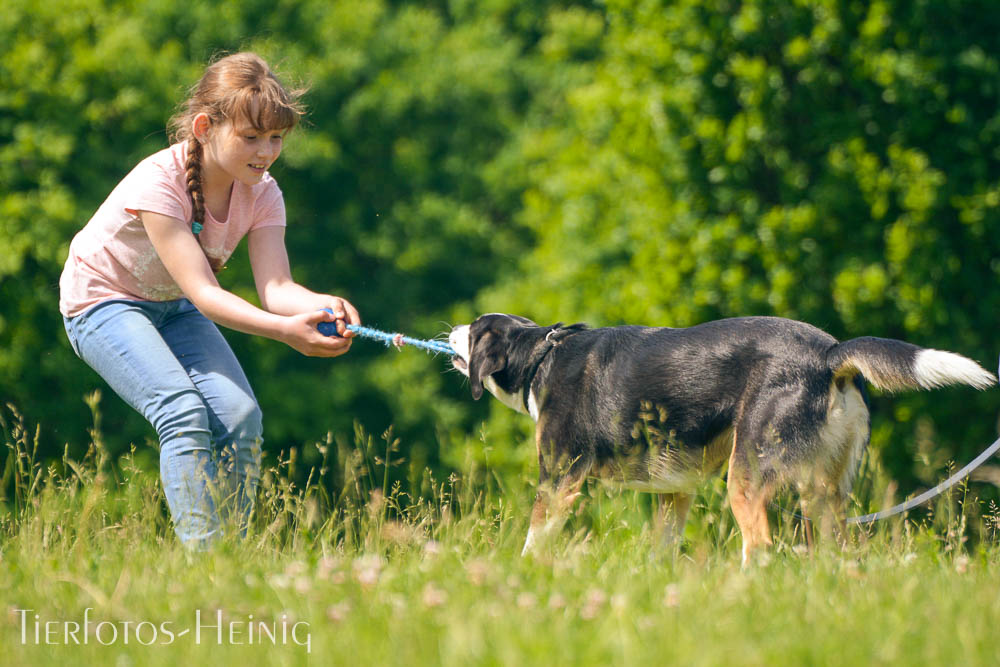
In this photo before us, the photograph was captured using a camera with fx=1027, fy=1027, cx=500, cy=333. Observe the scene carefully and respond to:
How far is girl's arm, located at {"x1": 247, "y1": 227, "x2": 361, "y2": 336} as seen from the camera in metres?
4.60

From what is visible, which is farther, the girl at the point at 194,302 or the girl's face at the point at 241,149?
the girl's face at the point at 241,149

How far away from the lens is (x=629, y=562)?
378cm

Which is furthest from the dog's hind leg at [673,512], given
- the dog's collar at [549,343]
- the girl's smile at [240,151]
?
the girl's smile at [240,151]

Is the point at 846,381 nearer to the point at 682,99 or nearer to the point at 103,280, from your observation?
the point at 103,280

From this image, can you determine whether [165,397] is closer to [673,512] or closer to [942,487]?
[673,512]

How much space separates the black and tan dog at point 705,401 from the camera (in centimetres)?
454

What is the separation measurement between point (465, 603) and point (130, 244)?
2.29 metres

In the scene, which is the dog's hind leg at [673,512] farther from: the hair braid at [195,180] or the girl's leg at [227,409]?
the hair braid at [195,180]

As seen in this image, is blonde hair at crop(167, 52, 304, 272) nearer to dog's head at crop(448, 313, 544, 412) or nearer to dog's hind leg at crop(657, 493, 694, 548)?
dog's head at crop(448, 313, 544, 412)

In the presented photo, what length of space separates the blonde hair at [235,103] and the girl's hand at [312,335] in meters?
0.62

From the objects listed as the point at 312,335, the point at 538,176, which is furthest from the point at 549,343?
the point at 538,176

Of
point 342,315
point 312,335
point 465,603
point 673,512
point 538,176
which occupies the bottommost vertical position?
point 465,603

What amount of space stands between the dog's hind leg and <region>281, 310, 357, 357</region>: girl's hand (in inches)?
74.4

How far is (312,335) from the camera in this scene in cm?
423
